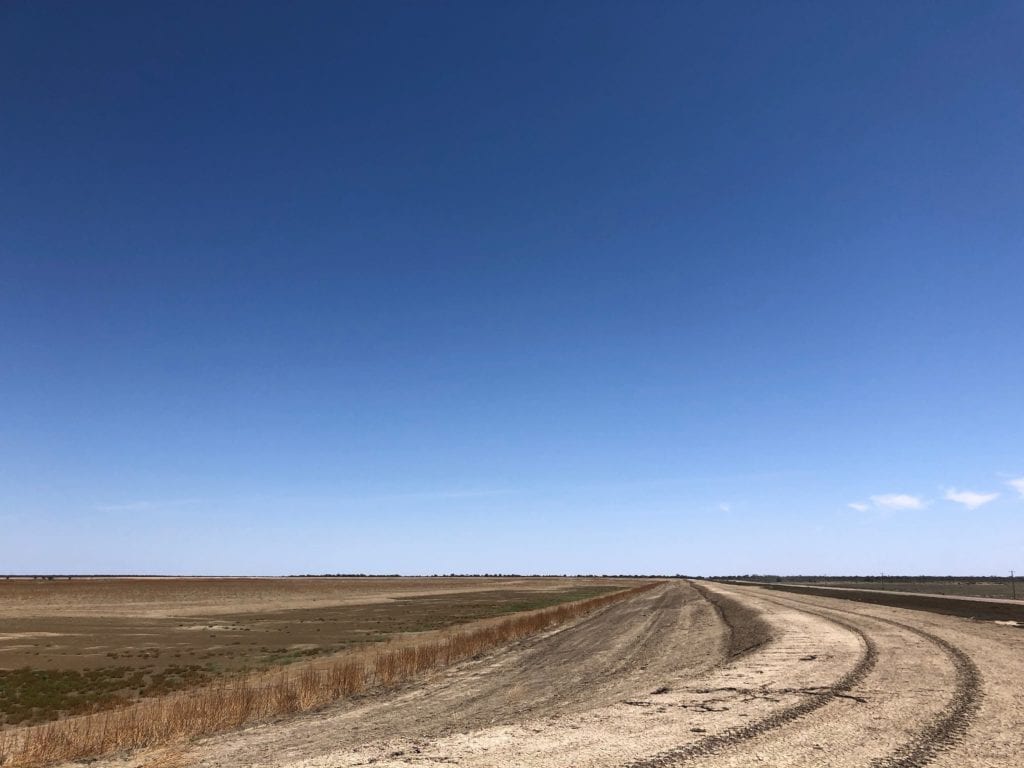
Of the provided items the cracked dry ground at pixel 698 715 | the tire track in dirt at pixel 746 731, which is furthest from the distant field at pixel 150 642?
the tire track in dirt at pixel 746 731

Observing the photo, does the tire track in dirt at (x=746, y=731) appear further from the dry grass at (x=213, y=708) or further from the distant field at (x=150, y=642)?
the distant field at (x=150, y=642)

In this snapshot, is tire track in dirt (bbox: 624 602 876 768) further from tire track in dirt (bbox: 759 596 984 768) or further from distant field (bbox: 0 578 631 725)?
distant field (bbox: 0 578 631 725)

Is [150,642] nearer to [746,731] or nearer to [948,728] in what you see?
[746,731]

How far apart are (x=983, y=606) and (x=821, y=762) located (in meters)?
44.2

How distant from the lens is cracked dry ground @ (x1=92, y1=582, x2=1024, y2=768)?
10.3 metres

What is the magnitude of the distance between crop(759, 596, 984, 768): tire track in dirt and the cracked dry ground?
34 millimetres

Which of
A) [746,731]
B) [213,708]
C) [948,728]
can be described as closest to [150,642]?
[213,708]

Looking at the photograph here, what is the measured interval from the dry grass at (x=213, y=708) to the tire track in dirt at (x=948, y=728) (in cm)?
1416

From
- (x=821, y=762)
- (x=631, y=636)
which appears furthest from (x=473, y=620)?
(x=821, y=762)

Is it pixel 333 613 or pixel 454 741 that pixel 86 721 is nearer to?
pixel 454 741

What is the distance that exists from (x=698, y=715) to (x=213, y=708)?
13.3m

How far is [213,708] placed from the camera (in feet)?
58.3

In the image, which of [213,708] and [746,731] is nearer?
[746,731]

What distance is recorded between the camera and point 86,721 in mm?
19547
